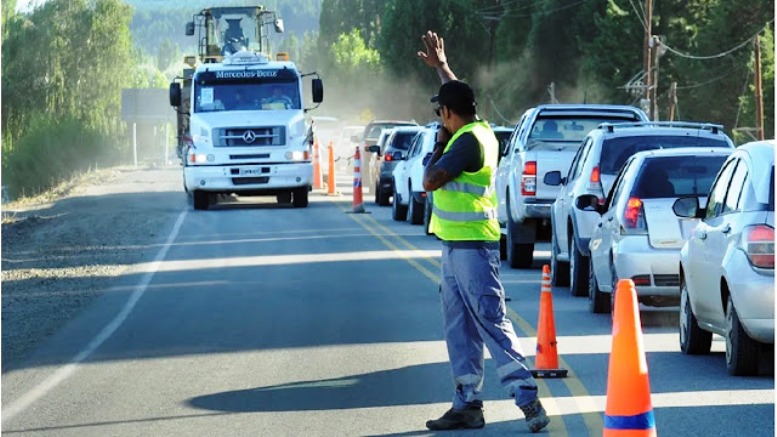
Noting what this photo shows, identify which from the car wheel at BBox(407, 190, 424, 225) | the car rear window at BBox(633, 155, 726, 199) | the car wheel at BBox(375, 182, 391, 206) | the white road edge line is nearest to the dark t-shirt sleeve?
the white road edge line

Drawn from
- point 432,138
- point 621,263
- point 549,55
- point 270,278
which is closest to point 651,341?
point 621,263

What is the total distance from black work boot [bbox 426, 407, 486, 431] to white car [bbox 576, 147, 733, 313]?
5935 millimetres

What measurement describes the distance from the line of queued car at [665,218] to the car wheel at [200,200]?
13.9 meters

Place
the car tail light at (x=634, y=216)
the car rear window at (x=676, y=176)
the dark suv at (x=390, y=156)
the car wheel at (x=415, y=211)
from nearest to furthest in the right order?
1. the car tail light at (x=634, y=216)
2. the car rear window at (x=676, y=176)
3. the car wheel at (x=415, y=211)
4. the dark suv at (x=390, y=156)

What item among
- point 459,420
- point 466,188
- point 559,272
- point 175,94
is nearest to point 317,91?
point 175,94

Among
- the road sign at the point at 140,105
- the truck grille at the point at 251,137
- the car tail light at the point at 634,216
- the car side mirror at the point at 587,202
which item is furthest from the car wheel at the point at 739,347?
the road sign at the point at 140,105

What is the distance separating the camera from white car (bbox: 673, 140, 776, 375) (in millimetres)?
12219

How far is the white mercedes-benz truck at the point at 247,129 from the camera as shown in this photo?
1487 inches

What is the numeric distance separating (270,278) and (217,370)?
8.67m

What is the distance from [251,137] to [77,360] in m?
23.3

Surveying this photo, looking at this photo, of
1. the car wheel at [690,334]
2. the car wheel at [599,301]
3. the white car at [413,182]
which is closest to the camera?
the car wheel at [690,334]

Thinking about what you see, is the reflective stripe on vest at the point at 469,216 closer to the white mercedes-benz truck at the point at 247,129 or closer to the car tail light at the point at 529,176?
the car tail light at the point at 529,176

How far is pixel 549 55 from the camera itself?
100m

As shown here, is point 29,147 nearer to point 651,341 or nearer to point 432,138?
point 432,138
